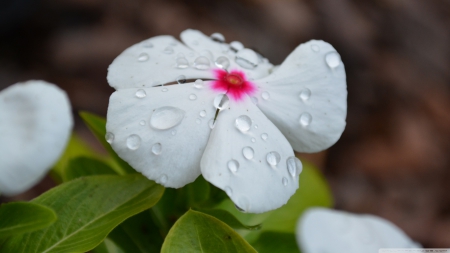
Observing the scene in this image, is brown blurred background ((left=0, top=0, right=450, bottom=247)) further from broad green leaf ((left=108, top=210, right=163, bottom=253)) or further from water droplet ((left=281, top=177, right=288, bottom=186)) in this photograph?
water droplet ((left=281, top=177, right=288, bottom=186))

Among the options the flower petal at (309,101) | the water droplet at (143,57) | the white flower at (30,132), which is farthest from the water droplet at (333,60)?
the white flower at (30,132)

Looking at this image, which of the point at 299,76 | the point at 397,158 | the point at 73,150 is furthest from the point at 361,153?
the point at 299,76

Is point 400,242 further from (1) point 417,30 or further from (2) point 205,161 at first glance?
(1) point 417,30

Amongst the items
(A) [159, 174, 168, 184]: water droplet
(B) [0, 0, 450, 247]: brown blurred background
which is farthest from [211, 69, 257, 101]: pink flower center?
(B) [0, 0, 450, 247]: brown blurred background

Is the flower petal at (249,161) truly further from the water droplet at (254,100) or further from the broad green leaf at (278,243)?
the broad green leaf at (278,243)

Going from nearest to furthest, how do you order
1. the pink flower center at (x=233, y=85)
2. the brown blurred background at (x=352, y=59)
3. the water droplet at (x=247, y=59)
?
the pink flower center at (x=233, y=85), the water droplet at (x=247, y=59), the brown blurred background at (x=352, y=59)

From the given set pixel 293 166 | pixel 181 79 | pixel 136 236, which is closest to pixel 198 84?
pixel 181 79
